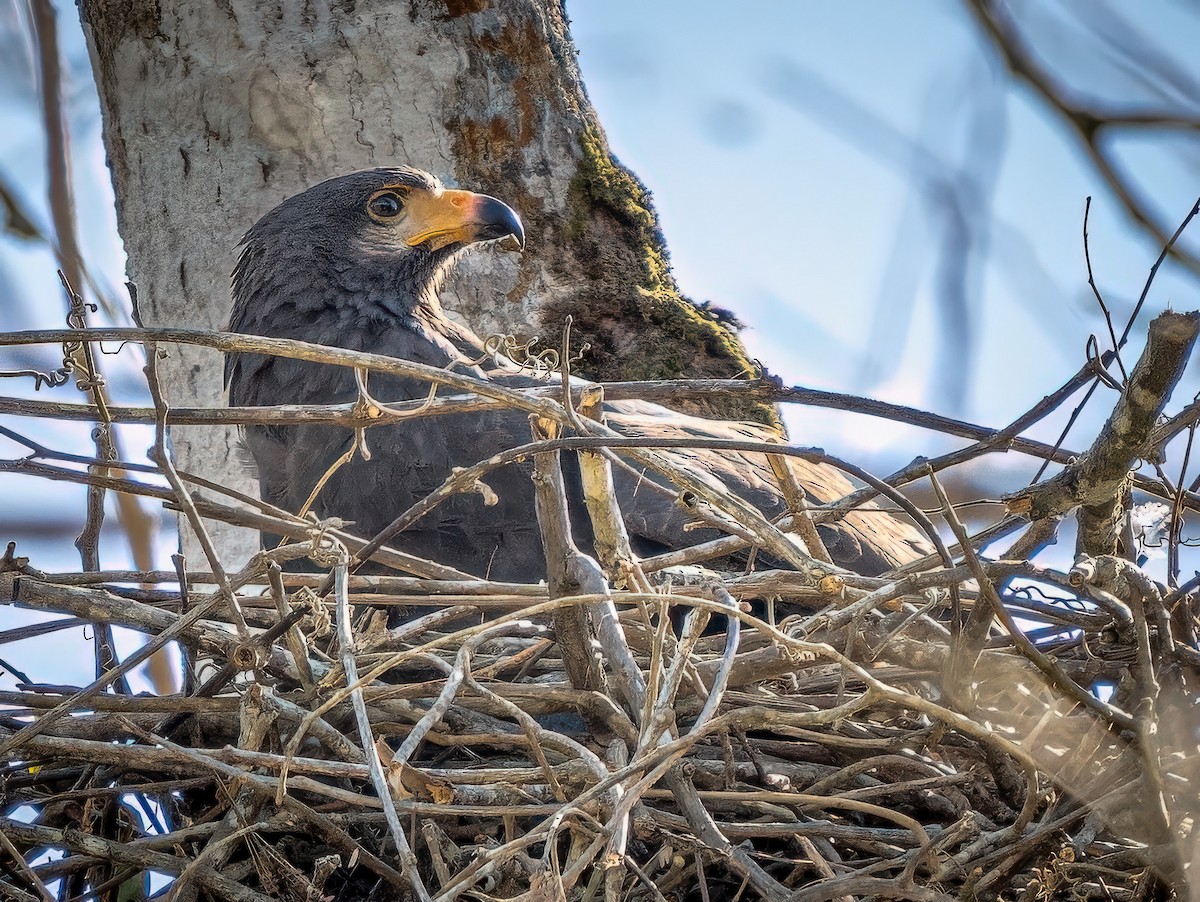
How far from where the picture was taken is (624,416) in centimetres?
429

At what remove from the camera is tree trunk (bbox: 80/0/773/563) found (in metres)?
5.17

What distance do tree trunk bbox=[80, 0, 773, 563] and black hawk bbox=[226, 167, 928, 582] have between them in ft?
1.07

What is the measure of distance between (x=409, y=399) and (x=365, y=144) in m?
1.64

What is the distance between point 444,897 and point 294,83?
Result: 13.0ft

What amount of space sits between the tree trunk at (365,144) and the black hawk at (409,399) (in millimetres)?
326

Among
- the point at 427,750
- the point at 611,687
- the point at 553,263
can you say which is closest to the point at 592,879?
the point at 611,687

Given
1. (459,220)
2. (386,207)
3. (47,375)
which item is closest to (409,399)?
(459,220)

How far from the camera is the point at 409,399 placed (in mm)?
4062

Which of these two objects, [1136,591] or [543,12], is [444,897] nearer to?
[1136,591]

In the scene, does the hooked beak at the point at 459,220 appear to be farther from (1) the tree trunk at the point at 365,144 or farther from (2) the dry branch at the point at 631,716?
(2) the dry branch at the point at 631,716

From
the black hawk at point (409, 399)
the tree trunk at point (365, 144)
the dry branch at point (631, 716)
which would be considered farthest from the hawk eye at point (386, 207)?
the dry branch at point (631, 716)

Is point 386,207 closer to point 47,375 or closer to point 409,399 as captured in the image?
point 409,399

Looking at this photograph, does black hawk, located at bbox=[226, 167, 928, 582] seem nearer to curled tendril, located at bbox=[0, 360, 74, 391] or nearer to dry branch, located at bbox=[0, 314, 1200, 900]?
dry branch, located at bbox=[0, 314, 1200, 900]

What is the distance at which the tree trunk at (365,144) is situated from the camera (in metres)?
5.17
